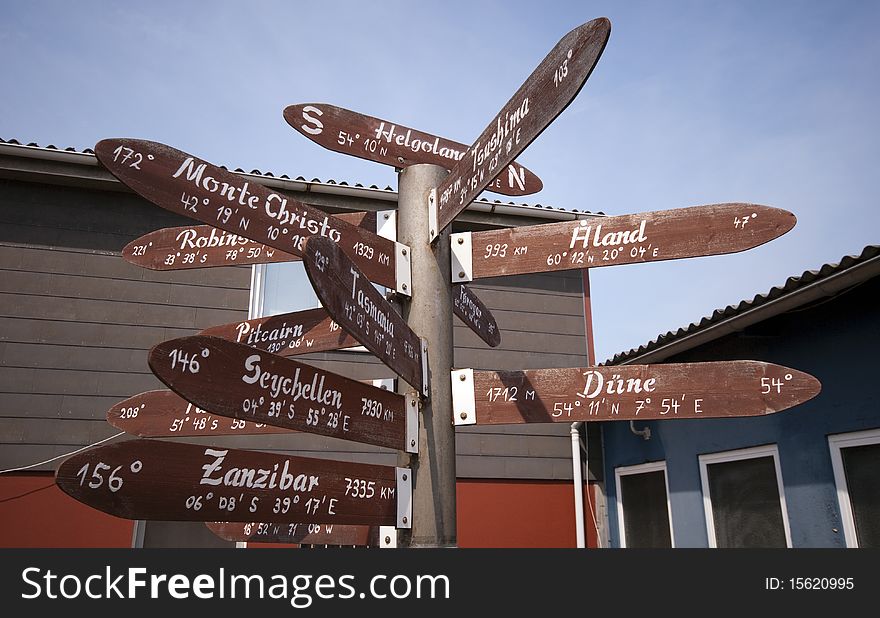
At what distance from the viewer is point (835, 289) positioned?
488cm

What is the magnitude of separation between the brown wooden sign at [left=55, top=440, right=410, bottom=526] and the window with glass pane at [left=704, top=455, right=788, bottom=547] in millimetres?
4437

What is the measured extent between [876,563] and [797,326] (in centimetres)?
418

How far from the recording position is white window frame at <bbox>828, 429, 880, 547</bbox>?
16.4 feet

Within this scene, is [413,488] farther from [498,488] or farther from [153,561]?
[498,488]

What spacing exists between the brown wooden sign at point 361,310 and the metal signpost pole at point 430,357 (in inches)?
3.9

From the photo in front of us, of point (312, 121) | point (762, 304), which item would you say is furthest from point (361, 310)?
point (762, 304)

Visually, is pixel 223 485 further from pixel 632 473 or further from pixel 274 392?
pixel 632 473

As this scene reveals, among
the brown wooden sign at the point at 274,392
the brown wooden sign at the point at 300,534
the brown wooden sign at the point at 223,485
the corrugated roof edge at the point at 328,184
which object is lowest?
the brown wooden sign at the point at 300,534

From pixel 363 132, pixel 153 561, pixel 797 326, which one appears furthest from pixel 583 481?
pixel 153 561

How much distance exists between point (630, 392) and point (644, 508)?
5.24m

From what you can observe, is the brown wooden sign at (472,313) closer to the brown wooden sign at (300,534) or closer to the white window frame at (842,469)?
the brown wooden sign at (300,534)

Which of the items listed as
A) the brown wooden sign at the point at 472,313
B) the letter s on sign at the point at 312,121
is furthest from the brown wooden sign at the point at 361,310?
the letter s on sign at the point at 312,121

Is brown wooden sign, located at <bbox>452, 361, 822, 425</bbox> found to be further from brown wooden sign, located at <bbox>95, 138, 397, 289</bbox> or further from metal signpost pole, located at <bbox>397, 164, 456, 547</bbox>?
brown wooden sign, located at <bbox>95, 138, 397, 289</bbox>

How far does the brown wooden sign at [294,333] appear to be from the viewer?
2895 mm
